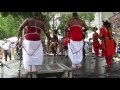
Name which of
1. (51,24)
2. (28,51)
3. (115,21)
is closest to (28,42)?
(28,51)

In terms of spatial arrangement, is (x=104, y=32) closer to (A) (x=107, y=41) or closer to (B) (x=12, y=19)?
(A) (x=107, y=41)

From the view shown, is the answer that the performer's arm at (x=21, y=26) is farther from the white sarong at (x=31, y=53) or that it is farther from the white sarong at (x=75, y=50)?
the white sarong at (x=75, y=50)

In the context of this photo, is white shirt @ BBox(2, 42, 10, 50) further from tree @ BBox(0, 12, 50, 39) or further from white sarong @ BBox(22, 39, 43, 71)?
white sarong @ BBox(22, 39, 43, 71)

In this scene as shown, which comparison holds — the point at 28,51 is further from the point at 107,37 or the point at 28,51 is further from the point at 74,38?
the point at 107,37

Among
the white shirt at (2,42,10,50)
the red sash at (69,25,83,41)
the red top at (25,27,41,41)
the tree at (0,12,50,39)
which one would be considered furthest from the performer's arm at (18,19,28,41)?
the red sash at (69,25,83,41)

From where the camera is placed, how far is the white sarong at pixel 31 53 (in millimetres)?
9711

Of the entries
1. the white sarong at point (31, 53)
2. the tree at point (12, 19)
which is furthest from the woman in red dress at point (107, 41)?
the white sarong at point (31, 53)

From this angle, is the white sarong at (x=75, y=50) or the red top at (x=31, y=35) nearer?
the red top at (x=31, y=35)

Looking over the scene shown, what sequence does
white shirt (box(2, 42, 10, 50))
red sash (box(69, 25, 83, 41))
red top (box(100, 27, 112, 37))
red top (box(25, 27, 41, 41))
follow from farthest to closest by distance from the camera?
red top (box(100, 27, 112, 37)) → white shirt (box(2, 42, 10, 50)) → red sash (box(69, 25, 83, 41)) → red top (box(25, 27, 41, 41))

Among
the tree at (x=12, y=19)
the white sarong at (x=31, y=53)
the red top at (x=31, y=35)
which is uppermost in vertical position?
the tree at (x=12, y=19)

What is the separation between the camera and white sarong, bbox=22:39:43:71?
9.71 metres

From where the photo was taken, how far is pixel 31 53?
32.1 ft
